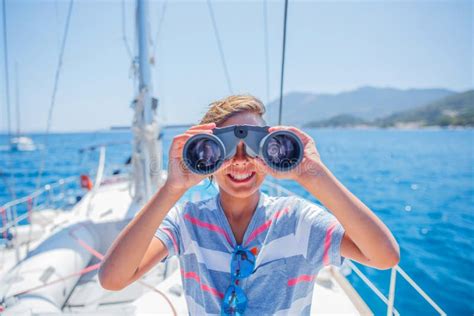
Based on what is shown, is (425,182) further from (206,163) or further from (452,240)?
(206,163)

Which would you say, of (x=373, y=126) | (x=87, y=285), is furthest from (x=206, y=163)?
(x=373, y=126)

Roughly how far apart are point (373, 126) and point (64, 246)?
91.6 meters

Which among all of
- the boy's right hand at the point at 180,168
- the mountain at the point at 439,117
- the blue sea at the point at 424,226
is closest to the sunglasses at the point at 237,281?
the boy's right hand at the point at 180,168

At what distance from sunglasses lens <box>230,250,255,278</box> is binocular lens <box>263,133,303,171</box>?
0.26 meters

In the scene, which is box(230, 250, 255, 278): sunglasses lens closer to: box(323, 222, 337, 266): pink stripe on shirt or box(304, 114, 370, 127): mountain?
box(323, 222, 337, 266): pink stripe on shirt

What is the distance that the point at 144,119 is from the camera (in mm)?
2514

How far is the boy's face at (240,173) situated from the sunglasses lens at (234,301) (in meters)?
0.27

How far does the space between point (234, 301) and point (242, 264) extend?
0.32ft

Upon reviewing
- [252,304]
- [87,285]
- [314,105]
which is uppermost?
[314,105]

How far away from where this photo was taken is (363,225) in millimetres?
701

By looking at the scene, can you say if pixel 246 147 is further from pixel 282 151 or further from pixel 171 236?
pixel 171 236

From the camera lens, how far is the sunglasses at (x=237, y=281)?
28.3 inches

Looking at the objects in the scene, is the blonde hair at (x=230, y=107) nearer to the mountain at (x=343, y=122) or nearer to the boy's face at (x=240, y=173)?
the boy's face at (x=240, y=173)

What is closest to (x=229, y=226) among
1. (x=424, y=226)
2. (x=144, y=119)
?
(x=144, y=119)
